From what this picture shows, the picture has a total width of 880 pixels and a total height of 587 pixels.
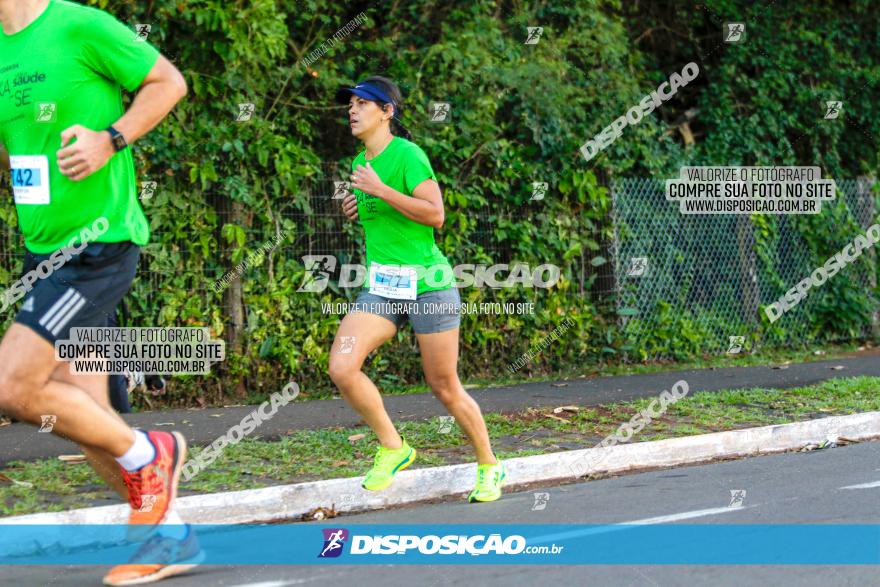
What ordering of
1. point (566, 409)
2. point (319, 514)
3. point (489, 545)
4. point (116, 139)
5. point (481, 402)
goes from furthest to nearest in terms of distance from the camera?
point (481, 402) → point (566, 409) → point (319, 514) → point (489, 545) → point (116, 139)

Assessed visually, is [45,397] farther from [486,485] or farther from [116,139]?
[486,485]

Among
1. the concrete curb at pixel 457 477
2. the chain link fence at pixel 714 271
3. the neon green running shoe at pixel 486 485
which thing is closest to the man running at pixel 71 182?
the concrete curb at pixel 457 477

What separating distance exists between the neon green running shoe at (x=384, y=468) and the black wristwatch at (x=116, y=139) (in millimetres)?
2603

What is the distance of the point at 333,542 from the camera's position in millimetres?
5195

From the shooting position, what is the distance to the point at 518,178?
1153cm

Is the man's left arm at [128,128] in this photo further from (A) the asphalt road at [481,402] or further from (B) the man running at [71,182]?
(A) the asphalt road at [481,402]

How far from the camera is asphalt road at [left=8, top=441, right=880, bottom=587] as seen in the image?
15.0 feet

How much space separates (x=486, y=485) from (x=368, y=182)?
1860mm

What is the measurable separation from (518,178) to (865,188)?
5.86 meters

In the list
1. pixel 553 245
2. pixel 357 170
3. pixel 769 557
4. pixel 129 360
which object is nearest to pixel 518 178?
pixel 553 245

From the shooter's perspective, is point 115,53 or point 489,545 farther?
point 489,545

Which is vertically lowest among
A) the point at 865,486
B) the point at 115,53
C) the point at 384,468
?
the point at 865,486

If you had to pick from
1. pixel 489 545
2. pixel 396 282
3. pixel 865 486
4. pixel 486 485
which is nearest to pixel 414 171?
pixel 396 282

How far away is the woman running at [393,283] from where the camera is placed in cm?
591
